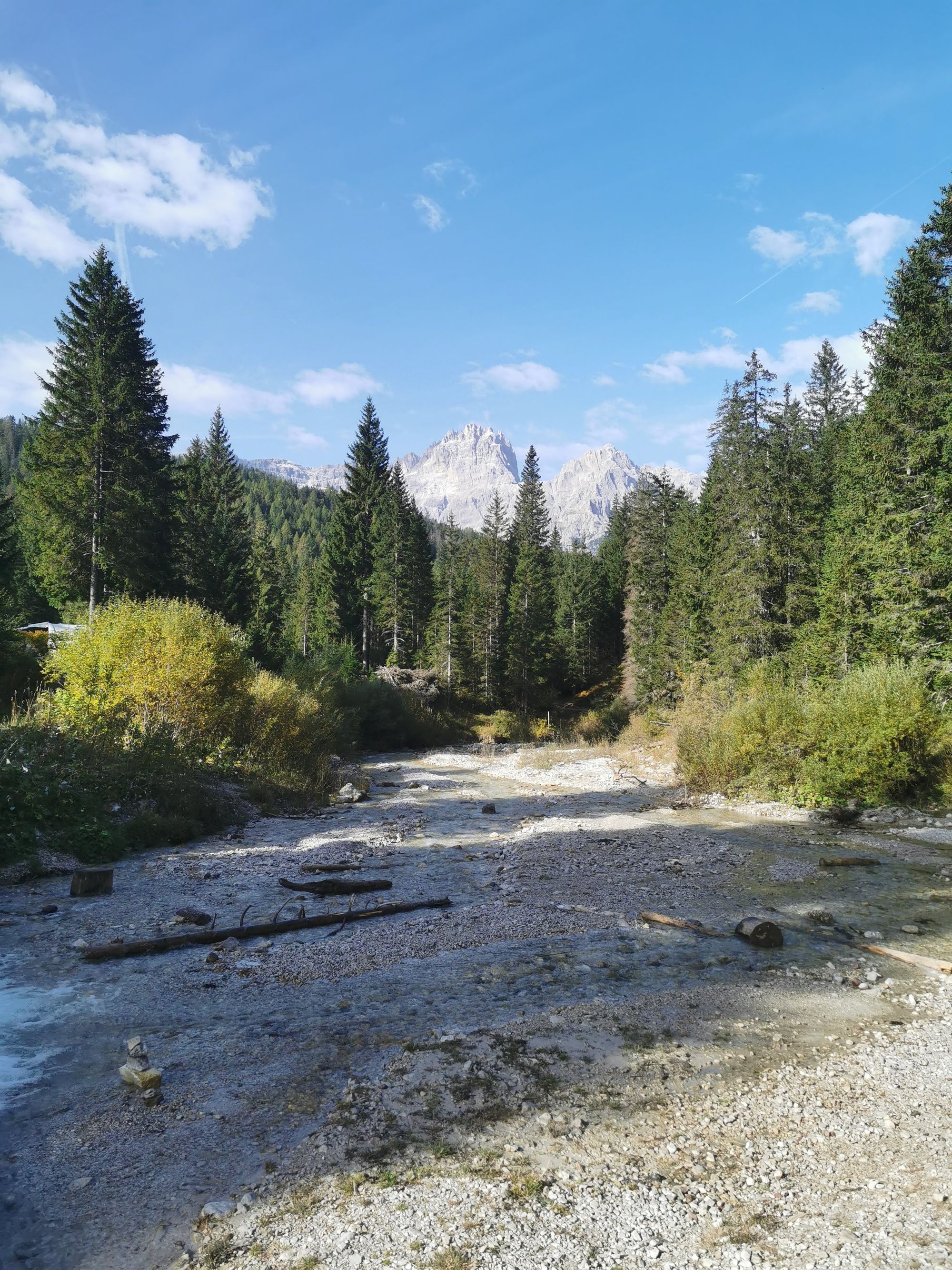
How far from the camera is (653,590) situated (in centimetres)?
4628

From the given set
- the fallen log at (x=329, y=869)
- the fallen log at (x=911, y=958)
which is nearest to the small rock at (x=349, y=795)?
→ the fallen log at (x=329, y=869)

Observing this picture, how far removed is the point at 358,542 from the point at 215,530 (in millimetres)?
13781

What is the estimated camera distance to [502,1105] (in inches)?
173

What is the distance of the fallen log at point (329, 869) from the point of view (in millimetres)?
10312

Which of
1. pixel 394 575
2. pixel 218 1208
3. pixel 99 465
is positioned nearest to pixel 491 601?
pixel 394 575

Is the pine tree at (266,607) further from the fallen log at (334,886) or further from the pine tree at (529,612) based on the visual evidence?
the fallen log at (334,886)

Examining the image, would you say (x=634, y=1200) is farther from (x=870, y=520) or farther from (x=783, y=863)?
(x=870, y=520)

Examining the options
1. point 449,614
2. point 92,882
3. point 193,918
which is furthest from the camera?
point 449,614

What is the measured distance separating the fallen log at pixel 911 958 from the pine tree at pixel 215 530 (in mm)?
30024

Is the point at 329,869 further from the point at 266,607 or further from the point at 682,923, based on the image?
the point at 266,607

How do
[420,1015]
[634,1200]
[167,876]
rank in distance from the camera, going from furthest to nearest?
[167,876], [420,1015], [634,1200]

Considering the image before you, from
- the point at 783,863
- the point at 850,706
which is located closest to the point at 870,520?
the point at 850,706

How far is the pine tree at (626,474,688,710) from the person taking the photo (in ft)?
137

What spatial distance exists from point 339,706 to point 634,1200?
1204 inches
